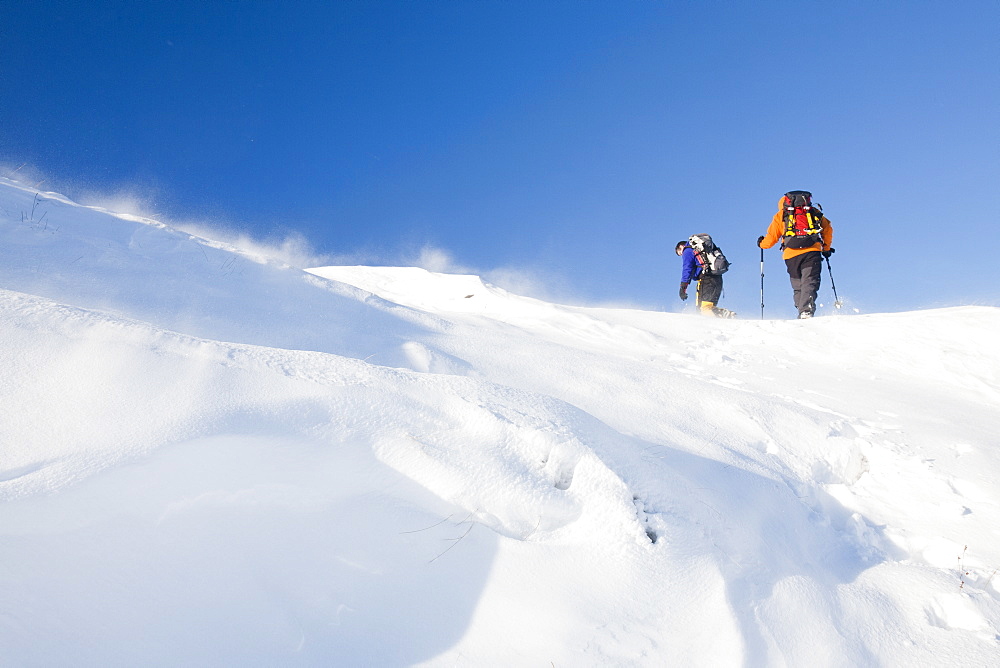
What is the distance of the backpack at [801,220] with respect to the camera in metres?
8.46

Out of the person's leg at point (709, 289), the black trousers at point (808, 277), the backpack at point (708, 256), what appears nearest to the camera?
the black trousers at point (808, 277)

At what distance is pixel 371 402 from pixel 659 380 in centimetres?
254

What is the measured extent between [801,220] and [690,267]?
6.72ft

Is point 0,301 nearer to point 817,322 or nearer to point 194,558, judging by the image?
point 194,558

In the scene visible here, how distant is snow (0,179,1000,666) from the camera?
1.41 metres

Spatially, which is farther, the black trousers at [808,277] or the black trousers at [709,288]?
the black trousers at [709,288]

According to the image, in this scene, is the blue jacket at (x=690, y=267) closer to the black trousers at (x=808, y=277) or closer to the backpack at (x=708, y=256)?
the backpack at (x=708, y=256)

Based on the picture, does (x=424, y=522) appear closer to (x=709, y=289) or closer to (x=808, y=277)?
(x=808, y=277)

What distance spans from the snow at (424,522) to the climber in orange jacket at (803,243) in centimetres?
570

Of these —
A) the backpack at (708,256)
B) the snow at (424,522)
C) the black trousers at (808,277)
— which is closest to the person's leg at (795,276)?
the black trousers at (808,277)

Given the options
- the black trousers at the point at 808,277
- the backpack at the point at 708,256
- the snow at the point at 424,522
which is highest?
the backpack at the point at 708,256

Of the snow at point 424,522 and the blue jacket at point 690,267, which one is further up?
the blue jacket at point 690,267

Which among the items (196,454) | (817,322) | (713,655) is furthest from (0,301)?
(817,322)

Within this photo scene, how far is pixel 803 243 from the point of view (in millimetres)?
8469
